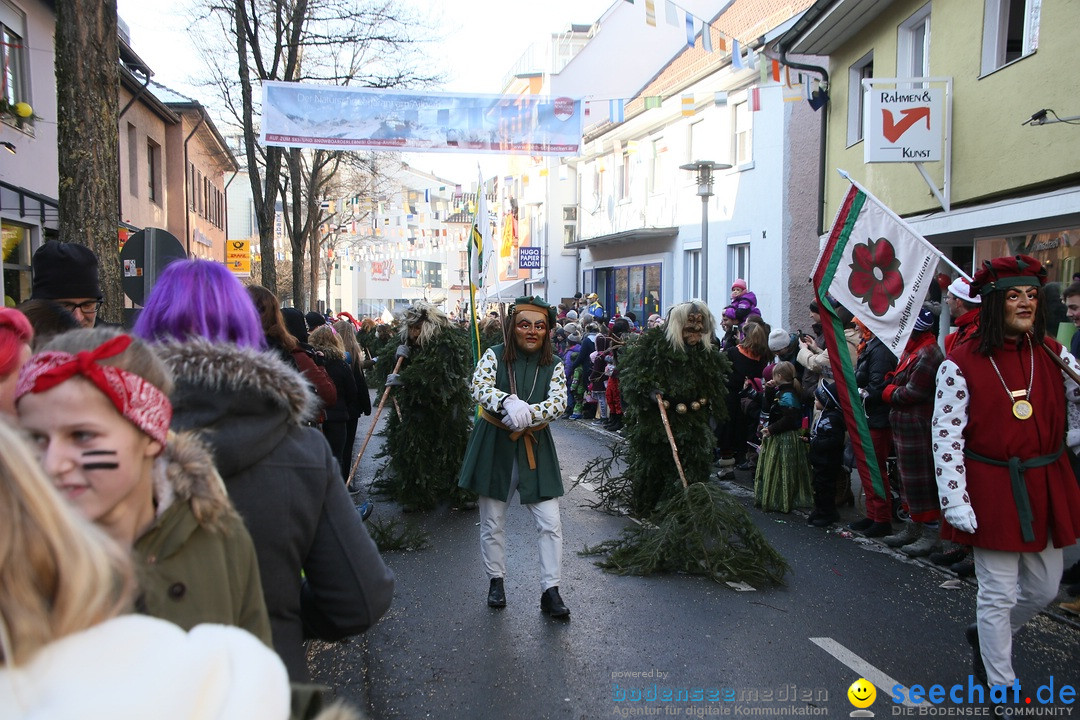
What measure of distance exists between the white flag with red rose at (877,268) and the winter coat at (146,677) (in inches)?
176

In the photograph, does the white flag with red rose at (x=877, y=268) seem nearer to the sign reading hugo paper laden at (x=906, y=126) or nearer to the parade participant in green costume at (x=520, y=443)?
the parade participant in green costume at (x=520, y=443)

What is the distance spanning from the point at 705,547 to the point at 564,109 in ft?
36.6

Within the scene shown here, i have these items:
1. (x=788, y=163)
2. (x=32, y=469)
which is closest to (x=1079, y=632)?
(x=32, y=469)

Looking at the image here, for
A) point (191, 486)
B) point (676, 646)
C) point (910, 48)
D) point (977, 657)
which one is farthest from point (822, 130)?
point (191, 486)

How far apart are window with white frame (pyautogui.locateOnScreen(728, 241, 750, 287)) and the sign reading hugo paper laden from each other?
919 cm

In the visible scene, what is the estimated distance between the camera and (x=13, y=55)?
1515 cm

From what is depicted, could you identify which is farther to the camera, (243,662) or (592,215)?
(592,215)

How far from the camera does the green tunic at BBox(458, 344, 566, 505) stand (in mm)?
5395

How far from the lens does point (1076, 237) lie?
9453mm

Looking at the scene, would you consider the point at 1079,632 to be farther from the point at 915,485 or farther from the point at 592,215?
the point at 592,215

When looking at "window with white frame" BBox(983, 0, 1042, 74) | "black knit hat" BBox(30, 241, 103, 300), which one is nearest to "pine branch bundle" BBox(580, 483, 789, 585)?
"black knit hat" BBox(30, 241, 103, 300)

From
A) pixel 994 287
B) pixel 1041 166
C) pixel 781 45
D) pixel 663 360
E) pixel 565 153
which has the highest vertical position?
pixel 781 45

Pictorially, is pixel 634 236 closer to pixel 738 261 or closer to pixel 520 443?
pixel 738 261

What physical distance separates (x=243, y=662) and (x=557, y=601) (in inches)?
165
